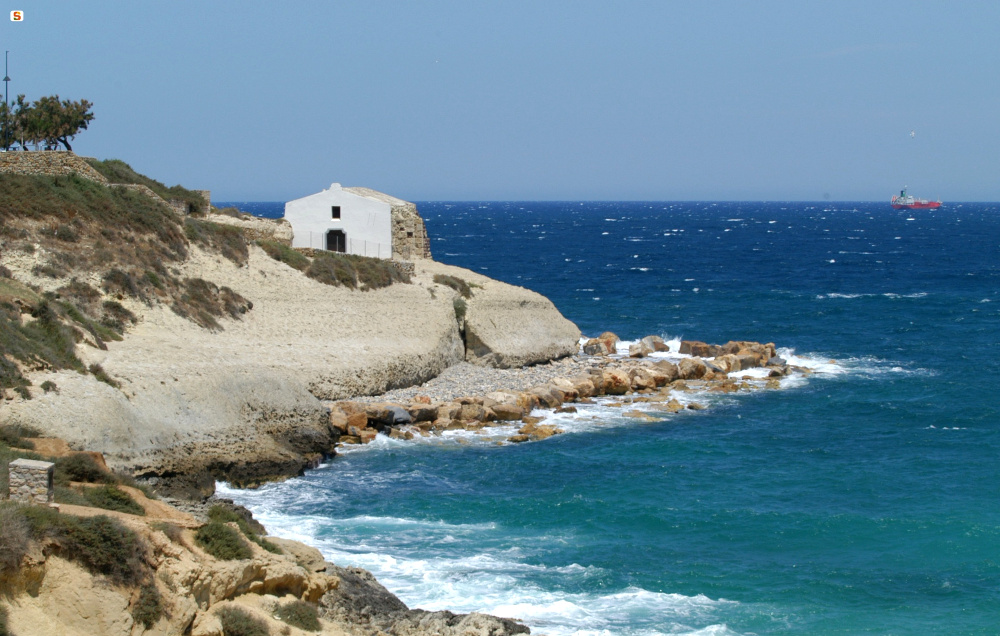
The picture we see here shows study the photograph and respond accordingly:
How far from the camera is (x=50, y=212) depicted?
120ft

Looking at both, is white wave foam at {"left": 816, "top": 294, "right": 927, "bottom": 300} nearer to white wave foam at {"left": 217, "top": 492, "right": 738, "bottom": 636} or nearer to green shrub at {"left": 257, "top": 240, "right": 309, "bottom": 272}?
green shrub at {"left": 257, "top": 240, "right": 309, "bottom": 272}

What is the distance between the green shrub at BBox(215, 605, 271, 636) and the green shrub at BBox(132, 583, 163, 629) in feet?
3.36

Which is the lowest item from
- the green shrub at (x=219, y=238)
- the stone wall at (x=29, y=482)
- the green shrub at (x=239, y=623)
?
the green shrub at (x=239, y=623)

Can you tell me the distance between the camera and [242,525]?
18219mm

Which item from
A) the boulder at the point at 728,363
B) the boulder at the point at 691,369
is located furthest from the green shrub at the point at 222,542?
the boulder at the point at 728,363

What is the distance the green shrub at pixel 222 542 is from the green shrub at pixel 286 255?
89.0 ft

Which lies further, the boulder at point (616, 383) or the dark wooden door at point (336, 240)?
the dark wooden door at point (336, 240)

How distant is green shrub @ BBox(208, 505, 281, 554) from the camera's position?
58.2ft

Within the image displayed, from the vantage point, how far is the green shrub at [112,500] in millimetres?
16828

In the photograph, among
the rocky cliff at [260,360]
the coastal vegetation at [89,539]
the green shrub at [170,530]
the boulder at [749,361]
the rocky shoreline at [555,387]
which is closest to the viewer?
the coastal vegetation at [89,539]

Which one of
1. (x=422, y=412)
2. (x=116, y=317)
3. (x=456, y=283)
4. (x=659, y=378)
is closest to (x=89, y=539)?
(x=422, y=412)

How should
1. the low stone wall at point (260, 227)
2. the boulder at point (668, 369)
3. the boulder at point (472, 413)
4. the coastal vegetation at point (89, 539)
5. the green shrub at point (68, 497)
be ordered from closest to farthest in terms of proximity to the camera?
the coastal vegetation at point (89, 539) < the green shrub at point (68, 497) < the boulder at point (472, 413) < the boulder at point (668, 369) < the low stone wall at point (260, 227)

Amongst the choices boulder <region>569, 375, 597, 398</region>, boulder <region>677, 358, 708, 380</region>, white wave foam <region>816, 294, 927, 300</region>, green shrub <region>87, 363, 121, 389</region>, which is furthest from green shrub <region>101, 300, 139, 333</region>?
white wave foam <region>816, 294, 927, 300</region>

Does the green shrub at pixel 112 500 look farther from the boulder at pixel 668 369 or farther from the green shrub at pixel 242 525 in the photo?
the boulder at pixel 668 369
